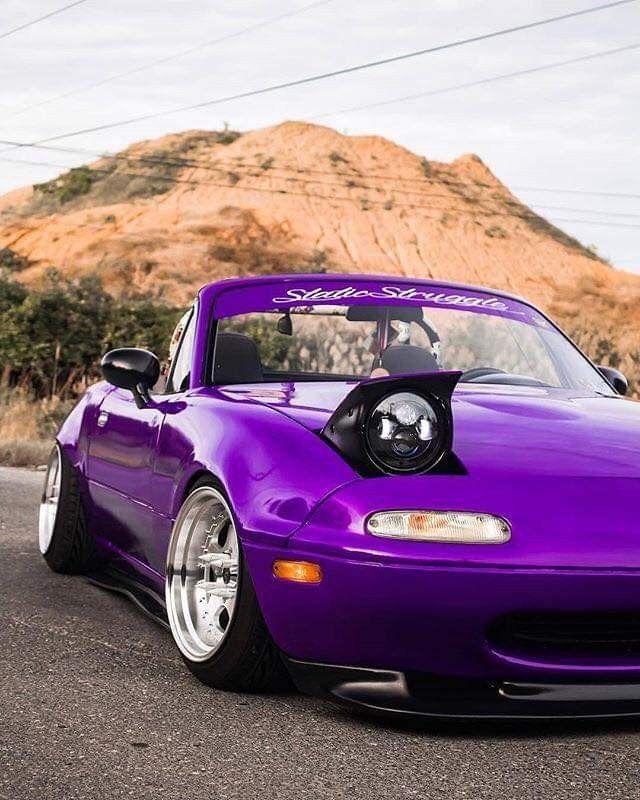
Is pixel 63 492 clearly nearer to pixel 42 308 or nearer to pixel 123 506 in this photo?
pixel 123 506

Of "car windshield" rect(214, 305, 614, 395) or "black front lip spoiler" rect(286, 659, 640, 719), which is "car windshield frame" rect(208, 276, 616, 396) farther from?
"black front lip spoiler" rect(286, 659, 640, 719)

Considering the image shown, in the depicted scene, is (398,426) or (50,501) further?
(50,501)

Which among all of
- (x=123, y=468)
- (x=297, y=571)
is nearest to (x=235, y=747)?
(x=297, y=571)

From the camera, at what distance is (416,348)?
5719mm

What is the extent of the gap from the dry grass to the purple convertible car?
828 cm

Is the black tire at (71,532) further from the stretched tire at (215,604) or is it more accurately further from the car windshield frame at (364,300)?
the stretched tire at (215,604)

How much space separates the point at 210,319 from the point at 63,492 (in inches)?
51.3

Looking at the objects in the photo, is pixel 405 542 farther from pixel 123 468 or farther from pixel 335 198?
pixel 335 198

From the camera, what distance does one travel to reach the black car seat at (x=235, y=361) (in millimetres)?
5570

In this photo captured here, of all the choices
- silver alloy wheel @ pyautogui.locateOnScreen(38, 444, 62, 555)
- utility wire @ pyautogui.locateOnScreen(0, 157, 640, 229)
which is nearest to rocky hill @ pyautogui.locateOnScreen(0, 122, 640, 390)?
utility wire @ pyautogui.locateOnScreen(0, 157, 640, 229)

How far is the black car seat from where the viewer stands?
5570 millimetres

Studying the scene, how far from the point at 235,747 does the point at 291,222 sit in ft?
239

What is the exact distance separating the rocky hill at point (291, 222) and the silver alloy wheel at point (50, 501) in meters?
56.2

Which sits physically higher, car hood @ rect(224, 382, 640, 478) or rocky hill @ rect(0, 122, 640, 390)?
rocky hill @ rect(0, 122, 640, 390)
